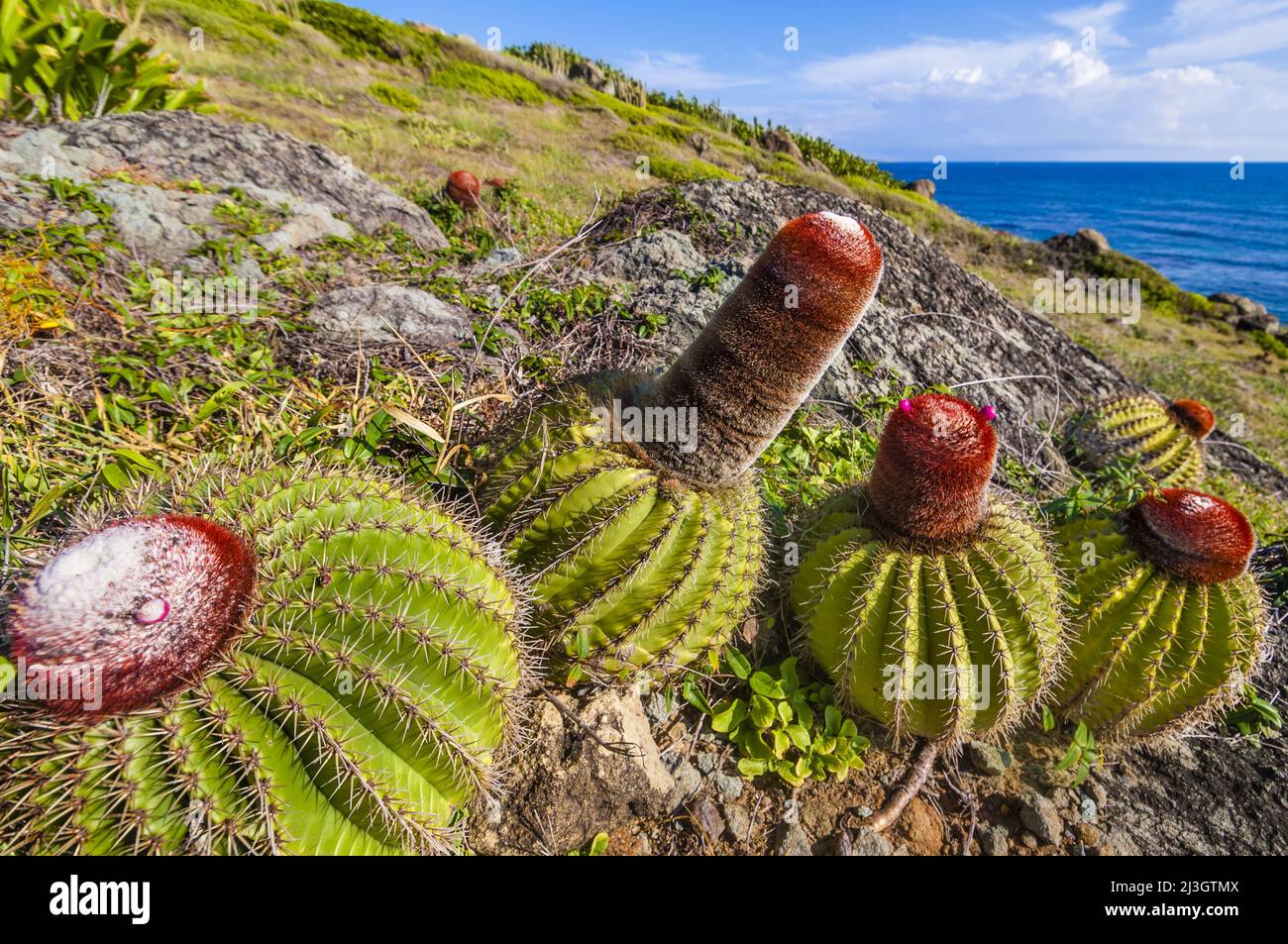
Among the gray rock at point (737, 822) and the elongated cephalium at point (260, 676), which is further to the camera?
the gray rock at point (737, 822)

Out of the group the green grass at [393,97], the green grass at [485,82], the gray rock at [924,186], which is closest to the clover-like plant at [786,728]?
the green grass at [393,97]

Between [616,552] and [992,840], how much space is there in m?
1.81

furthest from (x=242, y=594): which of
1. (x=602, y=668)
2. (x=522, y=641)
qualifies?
(x=602, y=668)

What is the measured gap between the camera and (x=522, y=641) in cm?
200

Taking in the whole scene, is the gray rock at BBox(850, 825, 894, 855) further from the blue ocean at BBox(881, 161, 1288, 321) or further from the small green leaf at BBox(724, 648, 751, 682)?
the blue ocean at BBox(881, 161, 1288, 321)

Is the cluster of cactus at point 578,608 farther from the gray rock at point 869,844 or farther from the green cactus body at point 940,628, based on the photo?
the gray rock at point 869,844

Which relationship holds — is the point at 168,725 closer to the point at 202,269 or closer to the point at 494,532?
the point at 494,532

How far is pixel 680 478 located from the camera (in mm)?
2307

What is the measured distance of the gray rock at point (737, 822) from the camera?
2.14m

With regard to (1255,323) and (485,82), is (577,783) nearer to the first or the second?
(485,82)

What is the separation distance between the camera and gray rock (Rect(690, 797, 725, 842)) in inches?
84.1
